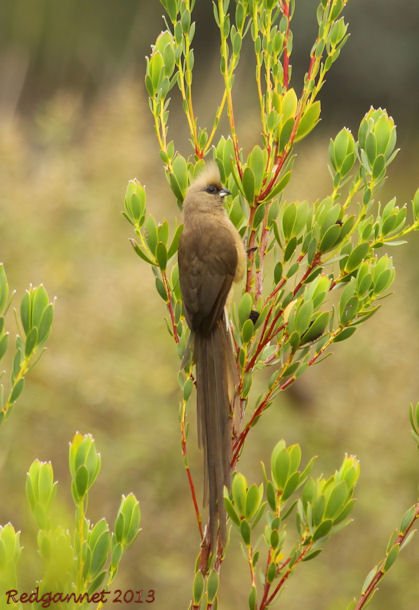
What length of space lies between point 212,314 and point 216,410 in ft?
0.85

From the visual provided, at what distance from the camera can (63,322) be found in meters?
4.21

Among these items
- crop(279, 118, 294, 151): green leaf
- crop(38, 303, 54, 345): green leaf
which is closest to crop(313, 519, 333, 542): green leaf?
crop(38, 303, 54, 345): green leaf

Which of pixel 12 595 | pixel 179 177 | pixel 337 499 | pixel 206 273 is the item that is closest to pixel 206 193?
pixel 206 273

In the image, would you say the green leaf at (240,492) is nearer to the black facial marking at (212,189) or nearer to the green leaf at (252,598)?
the green leaf at (252,598)

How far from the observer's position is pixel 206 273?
1.83 meters

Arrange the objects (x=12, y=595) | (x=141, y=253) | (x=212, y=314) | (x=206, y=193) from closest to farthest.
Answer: (x=12, y=595)
(x=141, y=253)
(x=212, y=314)
(x=206, y=193)

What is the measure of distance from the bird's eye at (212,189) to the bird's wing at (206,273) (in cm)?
9

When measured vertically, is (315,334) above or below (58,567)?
above

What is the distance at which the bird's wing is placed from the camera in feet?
5.86

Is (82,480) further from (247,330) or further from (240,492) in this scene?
(247,330)

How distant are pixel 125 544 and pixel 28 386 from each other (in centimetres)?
293

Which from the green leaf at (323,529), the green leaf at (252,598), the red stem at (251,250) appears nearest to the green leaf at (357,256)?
the red stem at (251,250)

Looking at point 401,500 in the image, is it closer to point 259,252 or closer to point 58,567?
point 259,252

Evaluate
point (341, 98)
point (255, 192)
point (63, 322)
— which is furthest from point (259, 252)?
point (341, 98)
